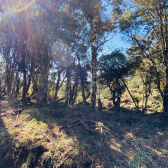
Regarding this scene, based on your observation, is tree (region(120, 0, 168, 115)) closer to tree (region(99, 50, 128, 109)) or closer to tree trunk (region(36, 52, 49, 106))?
tree (region(99, 50, 128, 109))

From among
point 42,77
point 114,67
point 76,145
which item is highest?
point 114,67

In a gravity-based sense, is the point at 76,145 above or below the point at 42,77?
below

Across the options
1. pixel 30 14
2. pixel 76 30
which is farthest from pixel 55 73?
pixel 30 14

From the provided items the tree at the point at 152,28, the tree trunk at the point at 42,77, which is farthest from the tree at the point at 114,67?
the tree trunk at the point at 42,77

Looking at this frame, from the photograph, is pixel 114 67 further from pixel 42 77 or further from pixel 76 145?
pixel 76 145

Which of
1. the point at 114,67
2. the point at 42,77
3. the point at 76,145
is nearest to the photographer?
the point at 76,145

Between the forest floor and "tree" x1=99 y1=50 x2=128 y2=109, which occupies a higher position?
"tree" x1=99 y1=50 x2=128 y2=109

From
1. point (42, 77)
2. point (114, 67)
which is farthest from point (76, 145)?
point (114, 67)

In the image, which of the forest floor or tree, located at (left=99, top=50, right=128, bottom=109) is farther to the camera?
tree, located at (left=99, top=50, right=128, bottom=109)

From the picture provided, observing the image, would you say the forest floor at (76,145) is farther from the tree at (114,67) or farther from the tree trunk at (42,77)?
the tree at (114,67)

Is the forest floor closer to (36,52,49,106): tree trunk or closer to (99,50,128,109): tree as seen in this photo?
(36,52,49,106): tree trunk

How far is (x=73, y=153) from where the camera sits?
4.10 meters

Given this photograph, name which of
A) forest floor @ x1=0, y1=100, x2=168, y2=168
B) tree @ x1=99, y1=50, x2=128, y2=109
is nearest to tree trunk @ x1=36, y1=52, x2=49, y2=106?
forest floor @ x1=0, y1=100, x2=168, y2=168

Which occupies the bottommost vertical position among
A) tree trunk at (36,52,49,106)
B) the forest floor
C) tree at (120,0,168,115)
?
the forest floor
